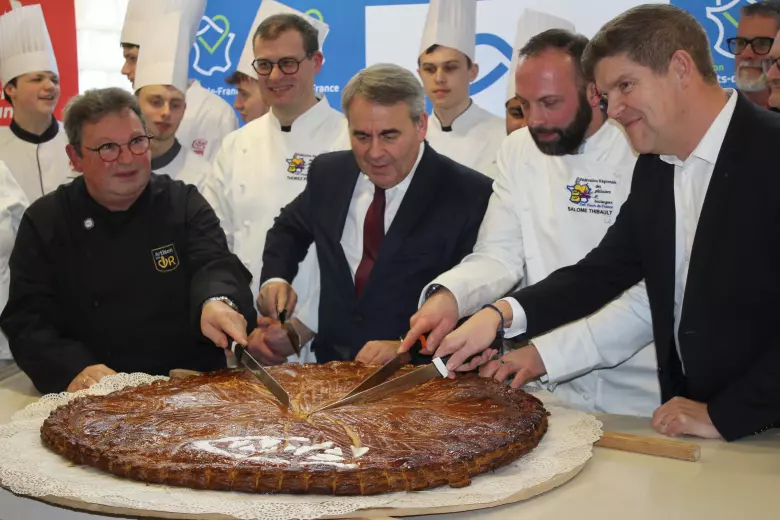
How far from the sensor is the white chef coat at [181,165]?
449 centimetres

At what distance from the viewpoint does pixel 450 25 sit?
14.5 ft

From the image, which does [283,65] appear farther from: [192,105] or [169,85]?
[192,105]

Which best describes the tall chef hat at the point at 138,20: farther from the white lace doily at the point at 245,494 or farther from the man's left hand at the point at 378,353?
the white lace doily at the point at 245,494

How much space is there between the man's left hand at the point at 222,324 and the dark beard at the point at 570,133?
1090mm

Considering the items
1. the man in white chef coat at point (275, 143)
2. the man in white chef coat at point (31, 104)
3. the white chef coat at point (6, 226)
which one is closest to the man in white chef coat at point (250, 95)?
the man in white chef coat at point (31, 104)

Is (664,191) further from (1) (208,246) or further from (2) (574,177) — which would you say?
(1) (208,246)

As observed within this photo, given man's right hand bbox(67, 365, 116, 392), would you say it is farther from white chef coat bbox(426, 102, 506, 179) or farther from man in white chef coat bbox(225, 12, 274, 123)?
man in white chef coat bbox(225, 12, 274, 123)

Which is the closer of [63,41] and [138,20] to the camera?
[138,20]

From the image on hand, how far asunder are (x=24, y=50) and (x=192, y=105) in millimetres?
960

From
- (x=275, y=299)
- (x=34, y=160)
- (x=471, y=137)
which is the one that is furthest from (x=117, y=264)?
(x=34, y=160)

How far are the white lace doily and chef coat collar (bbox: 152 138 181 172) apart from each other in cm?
281

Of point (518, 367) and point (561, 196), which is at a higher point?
point (561, 196)

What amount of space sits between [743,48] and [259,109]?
261cm

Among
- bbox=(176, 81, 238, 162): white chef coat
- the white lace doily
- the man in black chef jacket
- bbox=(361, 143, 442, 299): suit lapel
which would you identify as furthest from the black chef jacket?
bbox=(176, 81, 238, 162): white chef coat
